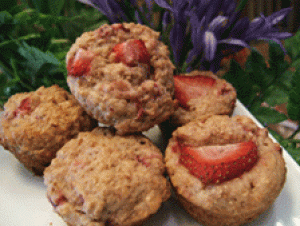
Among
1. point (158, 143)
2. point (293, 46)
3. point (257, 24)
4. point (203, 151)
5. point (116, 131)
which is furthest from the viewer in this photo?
point (293, 46)

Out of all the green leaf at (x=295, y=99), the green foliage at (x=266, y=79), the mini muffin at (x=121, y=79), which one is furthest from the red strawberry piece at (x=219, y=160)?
the green foliage at (x=266, y=79)

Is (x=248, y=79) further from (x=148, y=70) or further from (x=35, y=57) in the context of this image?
(x=35, y=57)

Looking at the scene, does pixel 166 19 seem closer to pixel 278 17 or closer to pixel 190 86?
pixel 190 86

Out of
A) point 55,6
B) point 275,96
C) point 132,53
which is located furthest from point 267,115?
point 55,6

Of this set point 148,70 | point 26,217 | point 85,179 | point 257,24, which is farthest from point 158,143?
point 257,24

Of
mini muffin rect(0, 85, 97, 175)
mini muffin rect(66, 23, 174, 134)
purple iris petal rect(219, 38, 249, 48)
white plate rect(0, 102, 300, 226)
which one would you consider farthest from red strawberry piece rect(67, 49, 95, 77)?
purple iris petal rect(219, 38, 249, 48)

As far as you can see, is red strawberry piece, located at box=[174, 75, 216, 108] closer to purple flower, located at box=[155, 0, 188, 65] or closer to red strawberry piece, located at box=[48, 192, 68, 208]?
purple flower, located at box=[155, 0, 188, 65]
